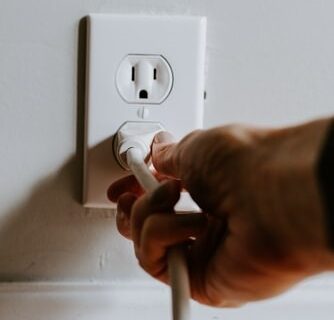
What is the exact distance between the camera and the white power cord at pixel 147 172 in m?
0.24

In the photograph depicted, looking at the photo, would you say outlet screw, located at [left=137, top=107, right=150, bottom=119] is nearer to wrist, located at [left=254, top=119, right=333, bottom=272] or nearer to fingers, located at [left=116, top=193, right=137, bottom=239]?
fingers, located at [left=116, top=193, right=137, bottom=239]

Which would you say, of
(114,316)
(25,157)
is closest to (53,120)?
(25,157)

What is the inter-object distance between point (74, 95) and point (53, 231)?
9 centimetres

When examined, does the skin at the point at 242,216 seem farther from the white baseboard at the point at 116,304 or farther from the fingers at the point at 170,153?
the white baseboard at the point at 116,304

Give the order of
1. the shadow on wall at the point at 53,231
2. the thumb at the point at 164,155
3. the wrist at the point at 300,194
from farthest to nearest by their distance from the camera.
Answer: the shadow on wall at the point at 53,231 < the thumb at the point at 164,155 < the wrist at the point at 300,194

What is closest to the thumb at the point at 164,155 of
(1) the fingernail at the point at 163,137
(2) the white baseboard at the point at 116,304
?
(1) the fingernail at the point at 163,137

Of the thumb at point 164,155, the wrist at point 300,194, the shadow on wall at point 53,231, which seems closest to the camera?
the wrist at point 300,194

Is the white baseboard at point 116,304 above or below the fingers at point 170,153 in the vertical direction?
below

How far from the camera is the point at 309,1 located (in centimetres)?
40

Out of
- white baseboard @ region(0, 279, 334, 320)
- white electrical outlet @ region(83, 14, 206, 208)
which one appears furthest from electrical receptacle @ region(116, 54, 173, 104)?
white baseboard @ region(0, 279, 334, 320)

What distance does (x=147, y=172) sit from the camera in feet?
1.01

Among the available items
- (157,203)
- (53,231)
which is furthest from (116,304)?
(157,203)

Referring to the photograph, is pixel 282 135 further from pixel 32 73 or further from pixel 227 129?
pixel 32 73

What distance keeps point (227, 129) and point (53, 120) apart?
187 millimetres
